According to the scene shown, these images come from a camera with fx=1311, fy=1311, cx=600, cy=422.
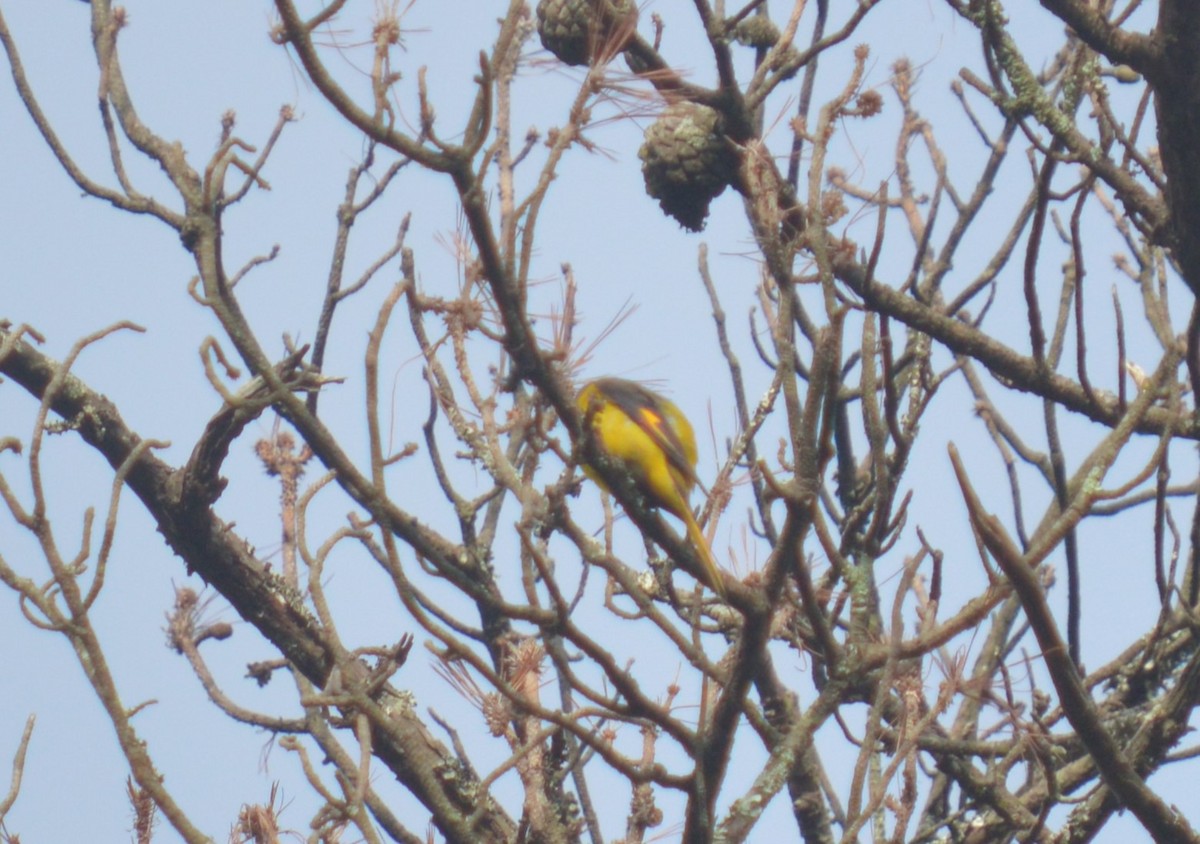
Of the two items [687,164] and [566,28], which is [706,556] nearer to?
[566,28]

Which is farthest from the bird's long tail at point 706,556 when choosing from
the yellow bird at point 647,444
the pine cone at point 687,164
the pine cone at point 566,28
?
the pine cone at point 566,28

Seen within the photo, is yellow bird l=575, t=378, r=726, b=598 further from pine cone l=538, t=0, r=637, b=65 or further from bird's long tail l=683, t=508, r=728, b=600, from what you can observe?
pine cone l=538, t=0, r=637, b=65

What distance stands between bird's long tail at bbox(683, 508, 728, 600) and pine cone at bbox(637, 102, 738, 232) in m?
1.12

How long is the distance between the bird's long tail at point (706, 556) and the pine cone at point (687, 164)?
3.68ft

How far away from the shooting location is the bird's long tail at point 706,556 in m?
2.42

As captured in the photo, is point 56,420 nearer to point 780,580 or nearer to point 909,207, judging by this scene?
point 780,580

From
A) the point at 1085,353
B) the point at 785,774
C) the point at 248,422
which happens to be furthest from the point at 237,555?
the point at 1085,353

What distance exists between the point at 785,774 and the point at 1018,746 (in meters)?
0.67

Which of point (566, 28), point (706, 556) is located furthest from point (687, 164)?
point (706, 556)

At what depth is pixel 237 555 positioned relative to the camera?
3.99 m

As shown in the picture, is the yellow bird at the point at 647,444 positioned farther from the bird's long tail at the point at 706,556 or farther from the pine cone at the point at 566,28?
the pine cone at the point at 566,28

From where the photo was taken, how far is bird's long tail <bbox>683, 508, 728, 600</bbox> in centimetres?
242

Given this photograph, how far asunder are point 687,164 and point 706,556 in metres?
1.74

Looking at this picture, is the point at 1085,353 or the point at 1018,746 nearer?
the point at 1018,746
